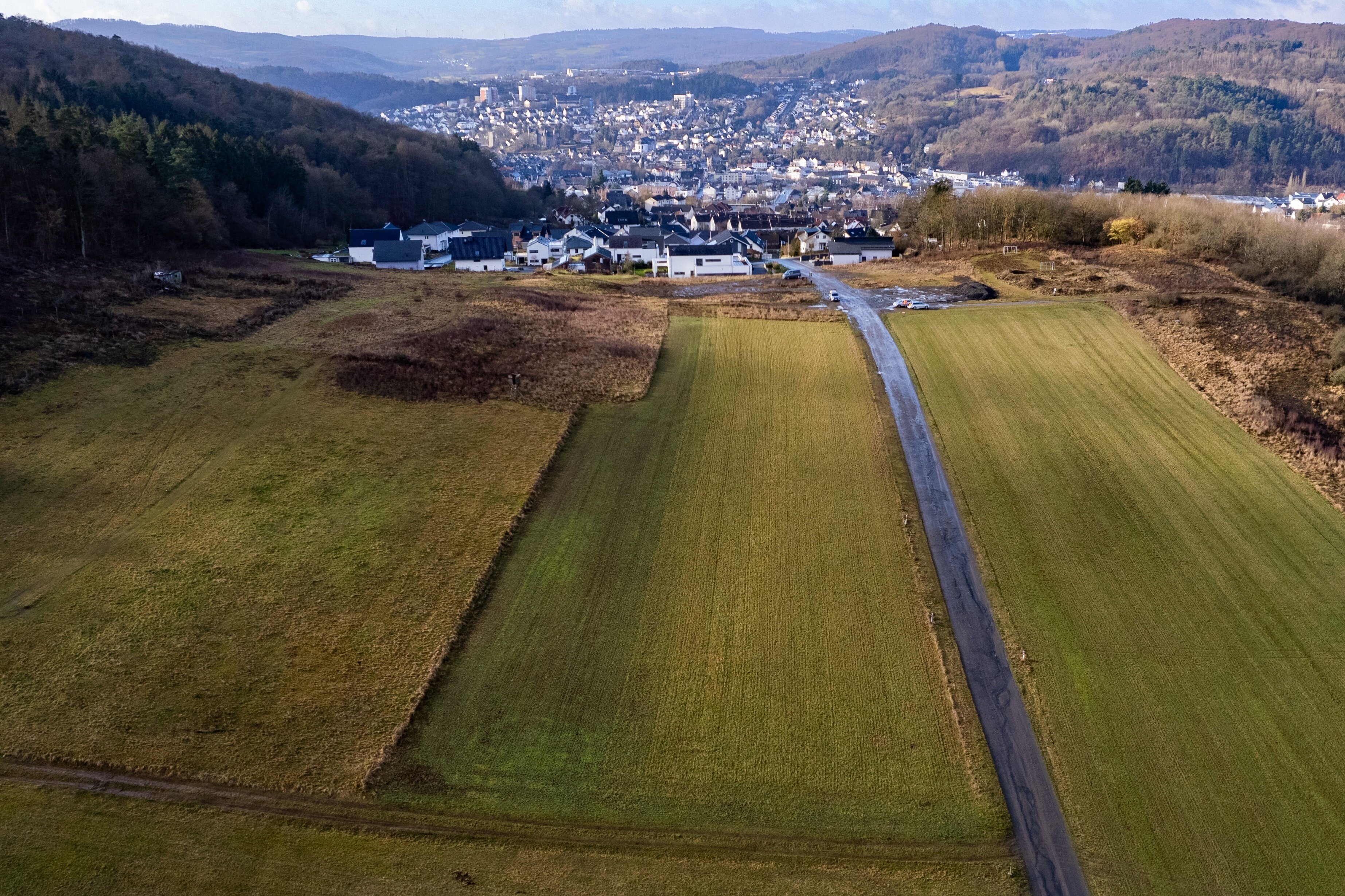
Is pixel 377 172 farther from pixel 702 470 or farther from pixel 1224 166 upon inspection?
pixel 1224 166

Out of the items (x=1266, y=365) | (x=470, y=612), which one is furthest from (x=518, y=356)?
(x=1266, y=365)

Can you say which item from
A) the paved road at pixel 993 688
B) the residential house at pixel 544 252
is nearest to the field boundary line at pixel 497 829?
the paved road at pixel 993 688

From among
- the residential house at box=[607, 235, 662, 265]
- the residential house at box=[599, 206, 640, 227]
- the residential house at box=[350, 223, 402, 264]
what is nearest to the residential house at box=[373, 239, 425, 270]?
the residential house at box=[350, 223, 402, 264]

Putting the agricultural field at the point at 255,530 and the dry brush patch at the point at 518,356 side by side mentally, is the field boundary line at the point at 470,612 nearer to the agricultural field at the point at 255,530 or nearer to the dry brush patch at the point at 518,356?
the agricultural field at the point at 255,530

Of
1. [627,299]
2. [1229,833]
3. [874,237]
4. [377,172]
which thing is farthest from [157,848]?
[377,172]

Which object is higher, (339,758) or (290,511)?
(290,511)

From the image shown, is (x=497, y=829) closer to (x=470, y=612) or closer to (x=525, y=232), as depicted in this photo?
(x=470, y=612)
